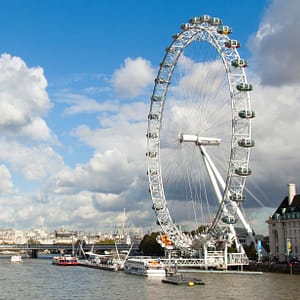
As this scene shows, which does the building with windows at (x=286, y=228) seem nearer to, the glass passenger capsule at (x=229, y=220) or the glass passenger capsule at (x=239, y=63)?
the glass passenger capsule at (x=229, y=220)

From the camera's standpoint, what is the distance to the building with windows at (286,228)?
60.6 metres

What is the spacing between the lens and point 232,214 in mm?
53125

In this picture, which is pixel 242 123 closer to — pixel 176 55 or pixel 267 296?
pixel 176 55

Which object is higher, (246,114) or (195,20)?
(195,20)

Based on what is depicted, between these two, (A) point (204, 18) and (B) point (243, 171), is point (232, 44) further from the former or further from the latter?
(B) point (243, 171)

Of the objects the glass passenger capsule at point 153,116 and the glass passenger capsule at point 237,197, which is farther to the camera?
the glass passenger capsule at point 153,116

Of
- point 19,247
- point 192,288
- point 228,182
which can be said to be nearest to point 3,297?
point 192,288

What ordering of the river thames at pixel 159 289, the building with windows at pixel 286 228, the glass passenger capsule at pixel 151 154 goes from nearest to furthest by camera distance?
the river thames at pixel 159 289
the building with windows at pixel 286 228
the glass passenger capsule at pixel 151 154

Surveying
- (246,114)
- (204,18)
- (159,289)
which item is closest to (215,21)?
(204,18)

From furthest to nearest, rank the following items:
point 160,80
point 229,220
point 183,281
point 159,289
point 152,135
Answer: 1. point 152,135
2. point 160,80
3. point 229,220
4. point 183,281
5. point 159,289

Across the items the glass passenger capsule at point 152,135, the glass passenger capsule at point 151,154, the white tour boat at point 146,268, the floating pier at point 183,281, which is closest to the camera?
the floating pier at point 183,281

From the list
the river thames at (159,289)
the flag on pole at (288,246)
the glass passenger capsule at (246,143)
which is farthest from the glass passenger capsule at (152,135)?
the river thames at (159,289)

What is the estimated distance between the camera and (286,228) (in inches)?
2457

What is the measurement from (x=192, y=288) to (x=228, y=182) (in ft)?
43.9
